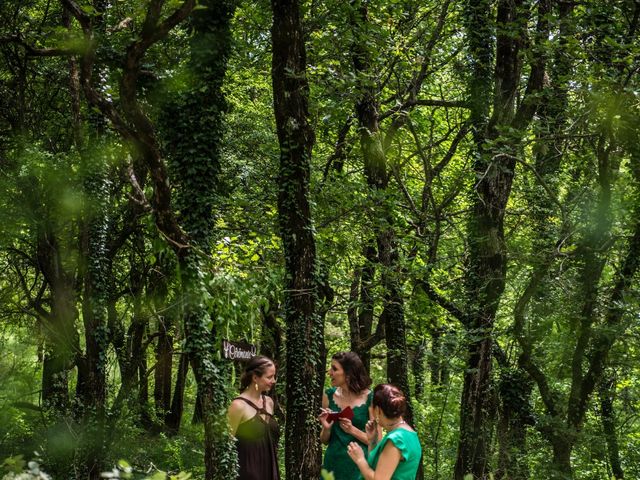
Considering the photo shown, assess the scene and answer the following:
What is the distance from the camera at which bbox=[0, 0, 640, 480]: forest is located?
947 centimetres

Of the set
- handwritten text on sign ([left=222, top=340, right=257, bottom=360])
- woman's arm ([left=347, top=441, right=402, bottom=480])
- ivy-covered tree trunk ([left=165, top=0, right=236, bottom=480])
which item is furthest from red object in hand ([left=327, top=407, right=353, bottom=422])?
ivy-covered tree trunk ([left=165, top=0, right=236, bottom=480])

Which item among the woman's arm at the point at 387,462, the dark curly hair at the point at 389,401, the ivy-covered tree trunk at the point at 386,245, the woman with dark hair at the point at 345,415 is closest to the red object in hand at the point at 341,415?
the woman with dark hair at the point at 345,415

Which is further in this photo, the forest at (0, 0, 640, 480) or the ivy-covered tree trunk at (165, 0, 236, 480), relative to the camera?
the ivy-covered tree trunk at (165, 0, 236, 480)

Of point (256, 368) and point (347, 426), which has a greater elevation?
point (256, 368)

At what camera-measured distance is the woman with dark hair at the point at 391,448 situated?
4867mm

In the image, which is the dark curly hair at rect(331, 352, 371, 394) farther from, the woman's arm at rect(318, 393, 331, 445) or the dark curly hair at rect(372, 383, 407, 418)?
the dark curly hair at rect(372, 383, 407, 418)

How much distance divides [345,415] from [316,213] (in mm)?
7106

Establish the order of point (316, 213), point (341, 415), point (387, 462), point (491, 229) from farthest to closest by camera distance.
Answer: point (316, 213)
point (491, 229)
point (341, 415)
point (387, 462)

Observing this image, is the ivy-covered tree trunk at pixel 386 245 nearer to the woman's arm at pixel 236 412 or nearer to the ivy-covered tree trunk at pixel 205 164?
the ivy-covered tree trunk at pixel 205 164

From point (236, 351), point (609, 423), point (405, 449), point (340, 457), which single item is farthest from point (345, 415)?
point (609, 423)

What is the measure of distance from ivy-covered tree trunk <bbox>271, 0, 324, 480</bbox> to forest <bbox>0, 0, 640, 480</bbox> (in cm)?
3

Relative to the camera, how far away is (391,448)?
4.87 meters

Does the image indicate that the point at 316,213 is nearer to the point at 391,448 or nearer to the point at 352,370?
the point at 352,370

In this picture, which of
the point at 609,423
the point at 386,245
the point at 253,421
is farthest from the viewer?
the point at 386,245
